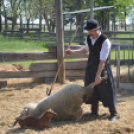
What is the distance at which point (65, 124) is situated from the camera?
3.53m

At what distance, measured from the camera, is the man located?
340 cm

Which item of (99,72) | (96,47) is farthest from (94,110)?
(96,47)

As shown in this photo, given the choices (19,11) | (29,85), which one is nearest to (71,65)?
(29,85)

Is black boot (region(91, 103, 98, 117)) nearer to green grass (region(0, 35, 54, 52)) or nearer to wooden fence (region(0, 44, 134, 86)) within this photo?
wooden fence (region(0, 44, 134, 86))

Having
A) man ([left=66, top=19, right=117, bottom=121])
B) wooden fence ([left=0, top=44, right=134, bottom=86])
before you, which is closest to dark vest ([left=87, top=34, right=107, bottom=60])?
man ([left=66, top=19, right=117, bottom=121])

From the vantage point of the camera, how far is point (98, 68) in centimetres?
344

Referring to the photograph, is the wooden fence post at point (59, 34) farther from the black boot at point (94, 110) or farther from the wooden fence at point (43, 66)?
the black boot at point (94, 110)

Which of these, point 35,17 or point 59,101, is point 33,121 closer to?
point 59,101

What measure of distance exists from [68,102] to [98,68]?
69cm

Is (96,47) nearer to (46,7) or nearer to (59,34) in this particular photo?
(59,34)

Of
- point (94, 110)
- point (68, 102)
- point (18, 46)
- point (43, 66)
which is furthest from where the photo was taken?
point (18, 46)

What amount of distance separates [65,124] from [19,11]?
18786 millimetres

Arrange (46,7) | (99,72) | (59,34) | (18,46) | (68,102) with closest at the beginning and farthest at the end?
(99,72)
(68,102)
(59,34)
(18,46)
(46,7)

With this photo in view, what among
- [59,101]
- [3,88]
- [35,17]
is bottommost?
[3,88]
